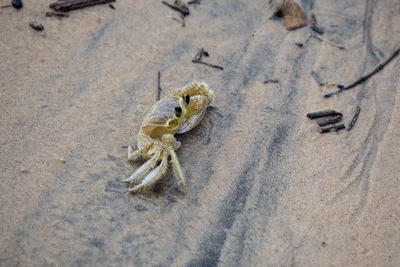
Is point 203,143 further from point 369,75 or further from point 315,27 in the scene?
point 315,27

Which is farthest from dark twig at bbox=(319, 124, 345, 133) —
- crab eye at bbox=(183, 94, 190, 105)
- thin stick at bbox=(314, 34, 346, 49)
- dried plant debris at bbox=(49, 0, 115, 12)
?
dried plant debris at bbox=(49, 0, 115, 12)

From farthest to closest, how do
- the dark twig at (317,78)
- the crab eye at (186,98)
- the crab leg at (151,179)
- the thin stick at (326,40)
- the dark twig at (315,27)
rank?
the dark twig at (315,27)
the thin stick at (326,40)
the dark twig at (317,78)
the crab eye at (186,98)
the crab leg at (151,179)

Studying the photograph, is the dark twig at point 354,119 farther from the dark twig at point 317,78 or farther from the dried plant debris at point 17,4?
the dried plant debris at point 17,4

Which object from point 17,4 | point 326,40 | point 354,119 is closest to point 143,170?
point 354,119

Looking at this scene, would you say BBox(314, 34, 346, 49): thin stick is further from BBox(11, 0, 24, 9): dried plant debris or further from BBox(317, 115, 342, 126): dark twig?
BBox(11, 0, 24, 9): dried plant debris

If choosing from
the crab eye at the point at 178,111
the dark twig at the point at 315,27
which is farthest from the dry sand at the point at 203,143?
the crab eye at the point at 178,111

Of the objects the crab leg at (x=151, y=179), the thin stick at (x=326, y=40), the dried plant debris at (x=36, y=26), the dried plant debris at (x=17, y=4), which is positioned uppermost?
the thin stick at (x=326, y=40)
